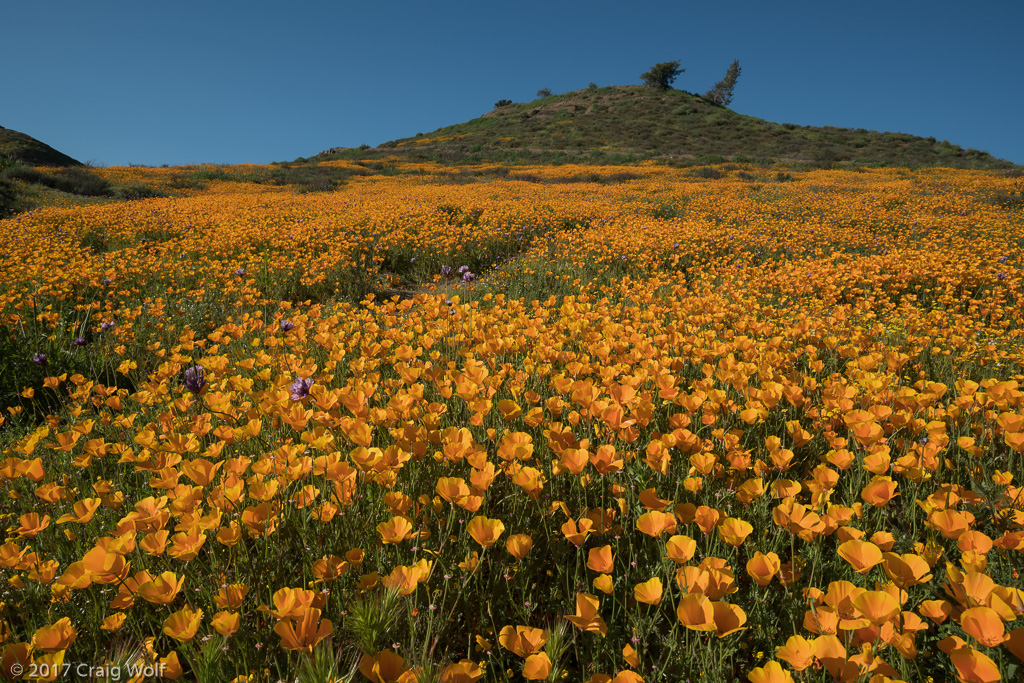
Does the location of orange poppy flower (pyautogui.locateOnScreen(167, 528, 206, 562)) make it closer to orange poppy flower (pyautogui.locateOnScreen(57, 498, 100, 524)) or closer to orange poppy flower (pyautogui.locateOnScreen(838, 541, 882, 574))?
orange poppy flower (pyautogui.locateOnScreen(57, 498, 100, 524))

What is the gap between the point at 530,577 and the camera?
146 centimetres

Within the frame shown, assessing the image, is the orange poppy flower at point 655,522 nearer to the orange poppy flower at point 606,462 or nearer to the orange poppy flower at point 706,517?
the orange poppy flower at point 706,517

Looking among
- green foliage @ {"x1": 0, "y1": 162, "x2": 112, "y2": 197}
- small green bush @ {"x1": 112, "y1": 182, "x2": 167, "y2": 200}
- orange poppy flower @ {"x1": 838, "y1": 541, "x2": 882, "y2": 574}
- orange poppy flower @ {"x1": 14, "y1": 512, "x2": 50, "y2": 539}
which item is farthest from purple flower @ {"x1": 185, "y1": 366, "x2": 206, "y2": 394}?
green foliage @ {"x1": 0, "y1": 162, "x2": 112, "y2": 197}

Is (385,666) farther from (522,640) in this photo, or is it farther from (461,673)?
(522,640)

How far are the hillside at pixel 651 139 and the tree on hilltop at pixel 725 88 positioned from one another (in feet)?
30.1

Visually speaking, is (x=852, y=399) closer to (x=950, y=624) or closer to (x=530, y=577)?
(x=950, y=624)

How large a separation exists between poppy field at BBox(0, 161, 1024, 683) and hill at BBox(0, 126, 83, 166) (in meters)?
29.8

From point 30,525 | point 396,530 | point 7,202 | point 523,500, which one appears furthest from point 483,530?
point 7,202

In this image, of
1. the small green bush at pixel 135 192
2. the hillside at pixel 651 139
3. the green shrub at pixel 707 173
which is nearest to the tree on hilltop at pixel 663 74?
the hillside at pixel 651 139

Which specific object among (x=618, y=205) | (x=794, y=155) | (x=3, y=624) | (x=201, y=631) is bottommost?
(x=201, y=631)

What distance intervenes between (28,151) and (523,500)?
36.8 m

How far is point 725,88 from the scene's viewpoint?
211 ft

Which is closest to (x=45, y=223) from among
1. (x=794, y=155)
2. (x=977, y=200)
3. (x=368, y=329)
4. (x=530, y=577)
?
(x=368, y=329)

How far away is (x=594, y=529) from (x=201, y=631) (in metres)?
1.12
